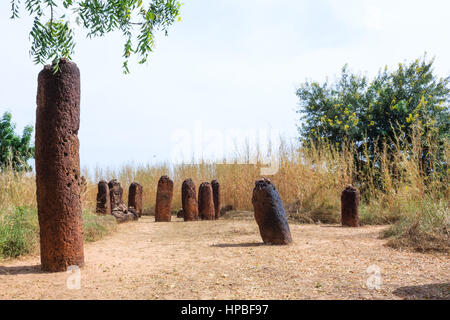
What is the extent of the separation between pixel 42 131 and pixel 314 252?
142 inches

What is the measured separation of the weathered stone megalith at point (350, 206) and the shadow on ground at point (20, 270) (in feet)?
18.6

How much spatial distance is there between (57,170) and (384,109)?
10.8 m

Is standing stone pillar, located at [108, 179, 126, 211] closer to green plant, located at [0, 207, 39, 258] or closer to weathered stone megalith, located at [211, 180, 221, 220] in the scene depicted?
weathered stone megalith, located at [211, 180, 221, 220]

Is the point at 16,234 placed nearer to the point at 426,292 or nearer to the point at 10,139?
the point at 426,292

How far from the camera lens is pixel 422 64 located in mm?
12977

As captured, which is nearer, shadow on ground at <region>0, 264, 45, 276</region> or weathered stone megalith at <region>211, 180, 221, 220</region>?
shadow on ground at <region>0, 264, 45, 276</region>

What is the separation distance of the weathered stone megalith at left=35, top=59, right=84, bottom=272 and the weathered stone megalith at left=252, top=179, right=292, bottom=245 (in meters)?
2.48

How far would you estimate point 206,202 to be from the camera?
10102 mm

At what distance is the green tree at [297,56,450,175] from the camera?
Answer: 12102mm

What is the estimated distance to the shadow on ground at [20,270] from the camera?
4.46m

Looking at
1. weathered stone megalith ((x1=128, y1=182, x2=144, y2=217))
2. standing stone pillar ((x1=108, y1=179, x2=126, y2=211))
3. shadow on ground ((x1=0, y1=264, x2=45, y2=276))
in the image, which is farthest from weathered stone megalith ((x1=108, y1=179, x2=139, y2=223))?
shadow on ground ((x1=0, y1=264, x2=45, y2=276))

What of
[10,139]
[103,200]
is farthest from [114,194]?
[10,139]
